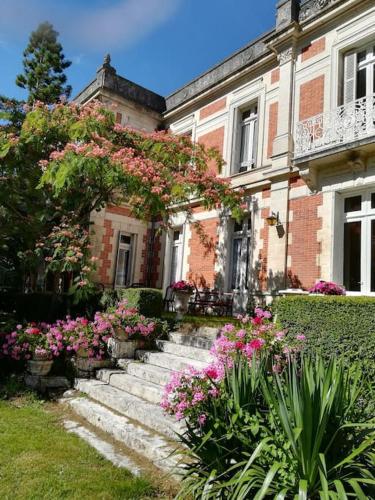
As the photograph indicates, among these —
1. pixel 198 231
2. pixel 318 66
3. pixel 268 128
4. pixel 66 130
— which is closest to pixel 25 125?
pixel 66 130

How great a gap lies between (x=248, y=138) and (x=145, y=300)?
6069 mm

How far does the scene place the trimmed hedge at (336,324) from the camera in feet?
14.1

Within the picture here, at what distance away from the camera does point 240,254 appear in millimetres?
10398

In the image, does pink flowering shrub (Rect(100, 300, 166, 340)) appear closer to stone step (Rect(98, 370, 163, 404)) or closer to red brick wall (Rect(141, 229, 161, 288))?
stone step (Rect(98, 370, 163, 404))

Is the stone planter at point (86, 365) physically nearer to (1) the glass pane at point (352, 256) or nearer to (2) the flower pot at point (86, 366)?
(2) the flower pot at point (86, 366)

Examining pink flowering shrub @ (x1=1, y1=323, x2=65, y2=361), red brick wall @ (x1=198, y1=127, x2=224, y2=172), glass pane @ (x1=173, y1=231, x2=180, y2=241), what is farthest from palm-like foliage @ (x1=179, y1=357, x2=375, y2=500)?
glass pane @ (x1=173, y1=231, x2=180, y2=241)

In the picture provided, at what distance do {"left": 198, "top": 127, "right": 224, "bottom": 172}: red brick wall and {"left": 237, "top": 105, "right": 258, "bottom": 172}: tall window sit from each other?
573 mm

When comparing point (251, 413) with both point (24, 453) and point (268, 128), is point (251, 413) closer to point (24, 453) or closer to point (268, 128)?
point (24, 453)

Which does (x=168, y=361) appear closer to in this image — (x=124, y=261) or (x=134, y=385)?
(x=134, y=385)

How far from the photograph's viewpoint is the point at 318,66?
8.88 m

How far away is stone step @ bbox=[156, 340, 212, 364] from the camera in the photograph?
5703 millimetres

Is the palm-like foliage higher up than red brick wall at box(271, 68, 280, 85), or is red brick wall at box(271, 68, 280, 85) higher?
red brick wall at box(271, 68, 280, 85)

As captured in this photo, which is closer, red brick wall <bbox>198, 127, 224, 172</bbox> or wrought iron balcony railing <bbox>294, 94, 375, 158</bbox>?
wrought iron balcony railing <bbox>294, 94, 375, 158</bbox>

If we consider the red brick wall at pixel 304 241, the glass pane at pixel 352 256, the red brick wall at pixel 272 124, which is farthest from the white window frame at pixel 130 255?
the glass pane at pixel 352 256
